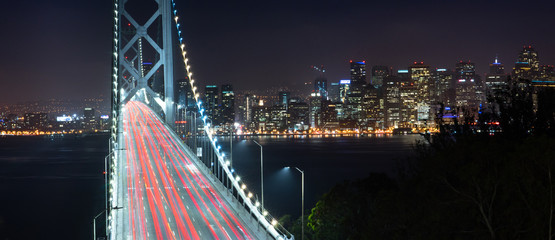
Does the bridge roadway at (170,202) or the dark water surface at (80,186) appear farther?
the dark water surface at (80,186)

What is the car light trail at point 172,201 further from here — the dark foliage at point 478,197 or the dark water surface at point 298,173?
the dark water surface at point 298,173

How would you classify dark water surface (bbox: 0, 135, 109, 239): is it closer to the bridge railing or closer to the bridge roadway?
the bridge roadway

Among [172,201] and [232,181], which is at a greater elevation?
[232,181]

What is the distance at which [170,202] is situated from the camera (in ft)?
98.7

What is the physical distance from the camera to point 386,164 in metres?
95.9

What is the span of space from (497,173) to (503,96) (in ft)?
41.1

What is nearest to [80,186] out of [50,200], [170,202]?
[50,200]

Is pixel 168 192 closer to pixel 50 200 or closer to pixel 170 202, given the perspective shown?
pixel 170 202

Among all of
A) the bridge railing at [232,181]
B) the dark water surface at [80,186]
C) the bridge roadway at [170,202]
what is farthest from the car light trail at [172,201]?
the dark water surface at [80,186]

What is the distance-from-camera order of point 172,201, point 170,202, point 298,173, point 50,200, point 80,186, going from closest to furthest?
point 170,202, point 172,201, point 50,200, point 80,186, point 298,173

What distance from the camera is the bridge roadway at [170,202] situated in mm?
23234

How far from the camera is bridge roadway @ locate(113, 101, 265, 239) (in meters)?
23.2

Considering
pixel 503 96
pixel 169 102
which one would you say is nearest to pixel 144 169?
pixel 169 102

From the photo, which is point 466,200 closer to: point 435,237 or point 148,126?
point 435,237
